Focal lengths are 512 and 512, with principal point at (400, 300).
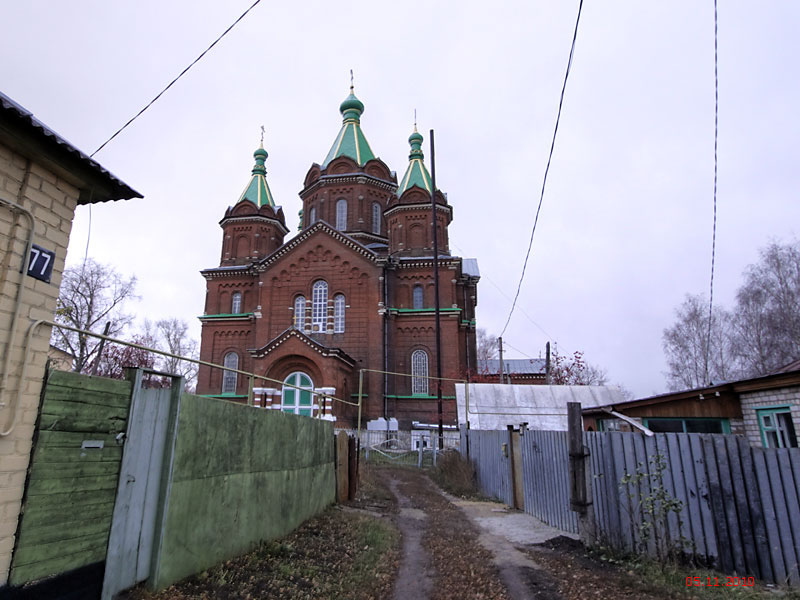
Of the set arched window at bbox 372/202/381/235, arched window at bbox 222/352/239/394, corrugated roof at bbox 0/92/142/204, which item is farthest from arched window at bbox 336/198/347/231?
corrugated roof at bbox 0/92/142/204

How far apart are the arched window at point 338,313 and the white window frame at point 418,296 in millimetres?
4231

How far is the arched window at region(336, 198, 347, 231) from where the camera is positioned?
3562 cm

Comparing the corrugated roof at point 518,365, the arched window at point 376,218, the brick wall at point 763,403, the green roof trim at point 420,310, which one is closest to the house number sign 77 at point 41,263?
the brick wall at point 763,403

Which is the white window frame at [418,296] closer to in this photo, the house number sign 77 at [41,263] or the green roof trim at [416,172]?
the green roof trim at [416,172]

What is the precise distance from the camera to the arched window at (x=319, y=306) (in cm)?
2953

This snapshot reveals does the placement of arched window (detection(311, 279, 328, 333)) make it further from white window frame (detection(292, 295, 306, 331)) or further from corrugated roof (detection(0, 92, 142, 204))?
corrugated roof (detection(0, 92, 142, 204))

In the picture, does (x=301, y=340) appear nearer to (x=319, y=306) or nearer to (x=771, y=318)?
(x=319, y=306)

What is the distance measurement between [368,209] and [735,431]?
27.8m

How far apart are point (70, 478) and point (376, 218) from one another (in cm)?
3267

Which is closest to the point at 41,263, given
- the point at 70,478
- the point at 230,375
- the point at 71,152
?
the point at 71,152

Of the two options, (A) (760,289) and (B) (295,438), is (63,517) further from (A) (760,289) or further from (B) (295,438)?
(A) (760,289)

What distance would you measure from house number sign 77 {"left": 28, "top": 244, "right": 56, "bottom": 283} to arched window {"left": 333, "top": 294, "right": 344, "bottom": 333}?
24.7m

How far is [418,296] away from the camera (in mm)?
30734

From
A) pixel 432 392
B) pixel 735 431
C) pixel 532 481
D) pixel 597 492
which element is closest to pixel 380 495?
pixel 532 481
